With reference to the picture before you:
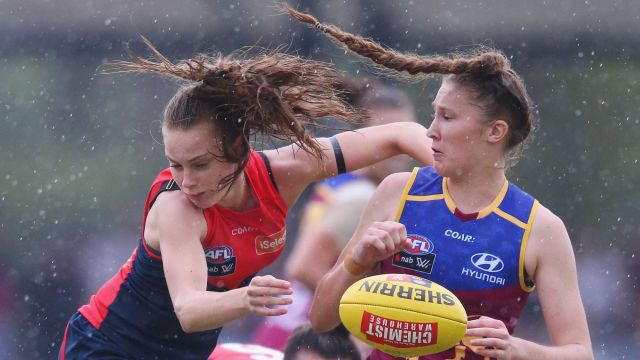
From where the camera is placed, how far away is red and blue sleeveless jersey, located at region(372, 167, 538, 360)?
3814 mm

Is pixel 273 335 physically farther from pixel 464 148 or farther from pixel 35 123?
pixel 35 123

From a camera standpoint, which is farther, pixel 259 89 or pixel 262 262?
pixel 262 262

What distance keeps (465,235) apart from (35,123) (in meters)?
5.68

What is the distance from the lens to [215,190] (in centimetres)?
394

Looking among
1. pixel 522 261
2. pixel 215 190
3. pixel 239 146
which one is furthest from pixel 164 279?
pixel 522 261

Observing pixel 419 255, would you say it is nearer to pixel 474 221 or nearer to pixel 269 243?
pixel 474 221

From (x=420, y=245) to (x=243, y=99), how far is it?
33.7 inches

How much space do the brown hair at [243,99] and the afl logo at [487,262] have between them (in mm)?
752

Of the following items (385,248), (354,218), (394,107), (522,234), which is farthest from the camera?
(394,107)

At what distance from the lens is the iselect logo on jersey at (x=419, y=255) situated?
12.7ft

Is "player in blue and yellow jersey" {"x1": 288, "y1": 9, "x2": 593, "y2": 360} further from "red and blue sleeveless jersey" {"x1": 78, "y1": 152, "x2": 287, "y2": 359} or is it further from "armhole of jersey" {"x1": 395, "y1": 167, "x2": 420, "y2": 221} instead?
"red and blue sleeveless jersey" {"x1": 78, "y1": 152, "x2": 287, "y2": 359}

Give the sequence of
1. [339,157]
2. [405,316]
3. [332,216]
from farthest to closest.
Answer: [332,216] → [339,157] → [405,316]

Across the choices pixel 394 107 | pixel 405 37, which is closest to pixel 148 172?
pixel 405 37

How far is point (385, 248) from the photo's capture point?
11.5 ft
